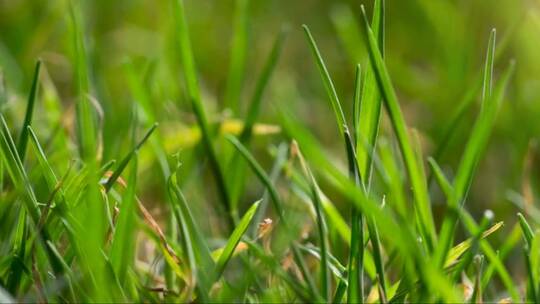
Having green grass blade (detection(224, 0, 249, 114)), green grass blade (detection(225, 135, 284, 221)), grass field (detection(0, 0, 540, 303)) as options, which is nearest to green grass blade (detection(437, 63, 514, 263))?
grass field (detection(0, 0, 540, 303))

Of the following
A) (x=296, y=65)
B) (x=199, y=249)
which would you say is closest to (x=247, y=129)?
(x=199, y=249)

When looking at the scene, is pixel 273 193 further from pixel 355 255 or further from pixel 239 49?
pixel 239 49

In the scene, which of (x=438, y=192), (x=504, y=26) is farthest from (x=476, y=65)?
(x=438, y=192)

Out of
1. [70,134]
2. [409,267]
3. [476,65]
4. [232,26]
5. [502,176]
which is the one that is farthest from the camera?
[232,26]

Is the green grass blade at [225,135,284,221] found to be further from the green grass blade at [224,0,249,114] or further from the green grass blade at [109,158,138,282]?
the green grass blade at [224,0,249,114]

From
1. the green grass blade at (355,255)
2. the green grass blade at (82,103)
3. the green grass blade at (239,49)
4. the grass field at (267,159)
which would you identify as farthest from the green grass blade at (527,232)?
the green grass blade at (239,49)

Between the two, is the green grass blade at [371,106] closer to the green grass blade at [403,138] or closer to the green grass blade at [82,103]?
the green grass blade at [403,138]

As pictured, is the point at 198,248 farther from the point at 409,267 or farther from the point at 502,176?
the point at 502,176
